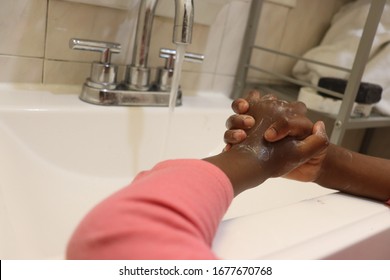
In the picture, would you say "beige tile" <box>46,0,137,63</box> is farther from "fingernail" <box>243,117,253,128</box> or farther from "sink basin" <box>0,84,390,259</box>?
"fingernail" <box>243,117,253,128</box>

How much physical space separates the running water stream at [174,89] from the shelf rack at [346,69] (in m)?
0.26

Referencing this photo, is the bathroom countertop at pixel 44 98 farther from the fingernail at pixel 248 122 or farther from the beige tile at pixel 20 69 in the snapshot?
the fingernail at pixel 248 122

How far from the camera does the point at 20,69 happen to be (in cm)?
70

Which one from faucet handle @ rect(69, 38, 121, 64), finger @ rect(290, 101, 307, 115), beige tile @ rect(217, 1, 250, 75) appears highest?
beige tile @ rect(217, 1, 250, 75)

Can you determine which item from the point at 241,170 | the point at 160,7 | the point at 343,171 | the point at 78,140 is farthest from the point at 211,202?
the point at 160,7

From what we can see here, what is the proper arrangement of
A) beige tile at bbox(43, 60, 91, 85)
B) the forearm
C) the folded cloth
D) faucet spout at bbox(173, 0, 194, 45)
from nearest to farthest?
Result: 1. the forearm
2. faucet spout at bbox(173, 0, 194, 45)
3. beige tile at bbox(43, 60, 91, 85)
4. the folded cloth

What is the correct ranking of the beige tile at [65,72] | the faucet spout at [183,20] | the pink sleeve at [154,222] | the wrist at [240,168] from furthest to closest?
the beige tile at [65,72]
the faucet spout at [183,20]
the wrist at [240,168]
the pink sleeve at [154,222]

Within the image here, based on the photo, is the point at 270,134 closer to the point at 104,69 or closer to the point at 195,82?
the point at 104,69

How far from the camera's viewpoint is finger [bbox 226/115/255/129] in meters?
0.46

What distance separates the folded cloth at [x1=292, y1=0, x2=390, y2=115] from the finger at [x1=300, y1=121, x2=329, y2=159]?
465 mm

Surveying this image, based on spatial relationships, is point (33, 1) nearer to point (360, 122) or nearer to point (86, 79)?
point (86, 79)

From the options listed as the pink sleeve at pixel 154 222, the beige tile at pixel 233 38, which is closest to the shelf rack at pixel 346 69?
the beige tile at pixel 233 38

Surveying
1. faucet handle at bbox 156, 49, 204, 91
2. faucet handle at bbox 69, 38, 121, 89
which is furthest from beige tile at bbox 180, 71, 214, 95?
faucet handle at bbox 69, 38, 121, 89

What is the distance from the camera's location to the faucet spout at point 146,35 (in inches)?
24.3
